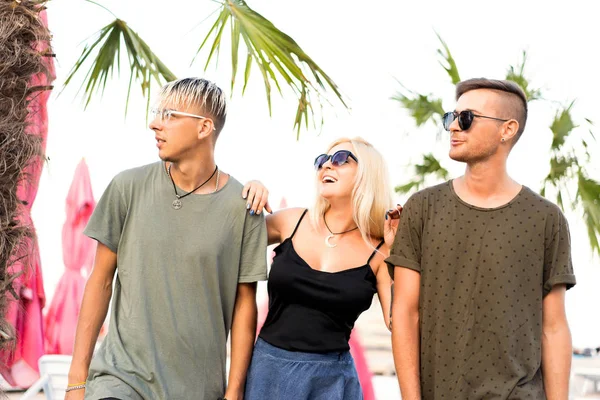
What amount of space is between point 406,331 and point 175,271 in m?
1.05

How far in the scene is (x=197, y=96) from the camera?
140 inches

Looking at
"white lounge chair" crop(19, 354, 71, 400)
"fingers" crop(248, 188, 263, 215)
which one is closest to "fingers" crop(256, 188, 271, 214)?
"fingers" crop(248, 188, 263, 215)

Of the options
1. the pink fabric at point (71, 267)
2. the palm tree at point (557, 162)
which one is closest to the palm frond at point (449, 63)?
the palm tree at point (557, 162)

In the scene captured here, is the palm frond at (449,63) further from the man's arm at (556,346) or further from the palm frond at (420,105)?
the man's arm at (556,346)

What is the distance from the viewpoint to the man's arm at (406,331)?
316cm

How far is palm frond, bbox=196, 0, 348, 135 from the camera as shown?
4.96 meters

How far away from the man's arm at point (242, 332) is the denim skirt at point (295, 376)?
0.05 metres

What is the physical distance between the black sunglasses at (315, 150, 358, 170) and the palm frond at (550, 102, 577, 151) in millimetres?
5873

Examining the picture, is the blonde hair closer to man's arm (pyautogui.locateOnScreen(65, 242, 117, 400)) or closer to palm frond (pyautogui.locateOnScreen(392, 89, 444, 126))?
man's arm (pyautogui.locateOnScreen(65, 242, 117, 400))

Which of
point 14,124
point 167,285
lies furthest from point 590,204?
point 14,124

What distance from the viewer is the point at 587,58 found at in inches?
411

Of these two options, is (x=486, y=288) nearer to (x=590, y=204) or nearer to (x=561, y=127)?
(x=590, y=204)

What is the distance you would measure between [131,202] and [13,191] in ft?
1.90

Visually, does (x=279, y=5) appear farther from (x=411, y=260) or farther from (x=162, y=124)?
(x=411, y=260)
